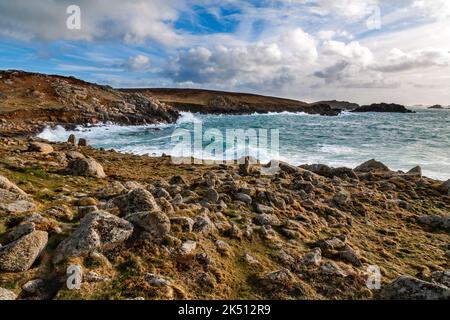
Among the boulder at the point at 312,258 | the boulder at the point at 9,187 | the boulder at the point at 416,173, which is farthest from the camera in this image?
the boulder at the point at 416,173

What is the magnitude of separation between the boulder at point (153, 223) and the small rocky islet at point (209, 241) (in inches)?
0.8

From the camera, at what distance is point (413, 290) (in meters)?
5.77

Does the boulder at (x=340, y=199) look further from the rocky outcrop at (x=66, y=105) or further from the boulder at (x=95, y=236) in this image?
the rocky outcrop at (x=66, y=105)

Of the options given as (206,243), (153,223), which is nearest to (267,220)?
(206,243)

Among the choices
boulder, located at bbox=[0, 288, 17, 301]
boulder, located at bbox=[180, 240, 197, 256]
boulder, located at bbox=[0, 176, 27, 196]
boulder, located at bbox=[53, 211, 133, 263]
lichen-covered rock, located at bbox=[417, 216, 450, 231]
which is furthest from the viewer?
lichen-covered rock, located at bbox=[417, 216, 450, 231]

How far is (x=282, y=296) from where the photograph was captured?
581 cm

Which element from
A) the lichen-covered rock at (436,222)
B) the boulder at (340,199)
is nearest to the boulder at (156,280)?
the boulder at (340,199)

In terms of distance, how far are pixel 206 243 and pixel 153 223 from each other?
118 cm

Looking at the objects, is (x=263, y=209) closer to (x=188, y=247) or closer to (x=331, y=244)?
(x=331, y=244)

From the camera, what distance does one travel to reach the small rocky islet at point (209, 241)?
556 cm

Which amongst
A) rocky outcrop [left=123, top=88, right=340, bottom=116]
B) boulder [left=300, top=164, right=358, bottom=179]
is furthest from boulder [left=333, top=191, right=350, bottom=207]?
rocky outcrop [left=123, top=88, right=340, bottom=116]

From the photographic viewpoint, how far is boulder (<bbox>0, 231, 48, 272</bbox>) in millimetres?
5359

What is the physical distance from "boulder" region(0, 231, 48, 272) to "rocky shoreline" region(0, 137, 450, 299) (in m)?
0.02

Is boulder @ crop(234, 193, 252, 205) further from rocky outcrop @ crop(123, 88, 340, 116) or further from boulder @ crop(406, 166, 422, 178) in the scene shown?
rocky outcrop @ crop(123, 88, 340, 116)
